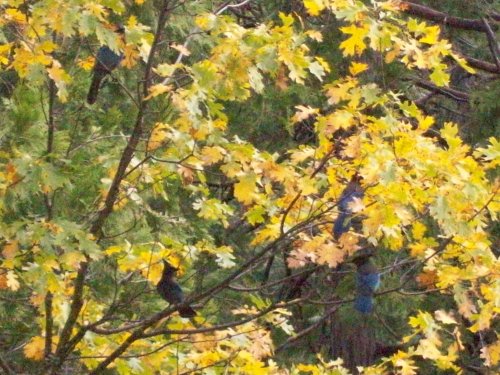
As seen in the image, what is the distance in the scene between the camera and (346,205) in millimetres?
4270

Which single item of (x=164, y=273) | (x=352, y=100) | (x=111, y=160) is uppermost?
(x=352, y=100)

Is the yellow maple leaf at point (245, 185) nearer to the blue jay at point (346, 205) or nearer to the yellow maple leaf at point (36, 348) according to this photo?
the blue jay at point (346, 205)

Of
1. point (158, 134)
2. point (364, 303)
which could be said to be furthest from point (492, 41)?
point (158, 134)

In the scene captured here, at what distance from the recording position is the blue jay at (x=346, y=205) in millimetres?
4227

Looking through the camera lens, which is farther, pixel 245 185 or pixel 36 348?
pixel 36 348

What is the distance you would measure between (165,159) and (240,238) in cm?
737

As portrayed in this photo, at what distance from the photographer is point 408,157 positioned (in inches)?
161

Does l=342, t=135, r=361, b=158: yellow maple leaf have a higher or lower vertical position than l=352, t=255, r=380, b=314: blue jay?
higher

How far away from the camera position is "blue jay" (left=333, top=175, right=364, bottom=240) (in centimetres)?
423

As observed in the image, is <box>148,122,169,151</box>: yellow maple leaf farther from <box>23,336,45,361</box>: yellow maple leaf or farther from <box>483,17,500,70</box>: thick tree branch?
<box>483,17,500,70</box>: thick tree branch

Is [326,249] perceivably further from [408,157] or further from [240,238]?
[240,238]

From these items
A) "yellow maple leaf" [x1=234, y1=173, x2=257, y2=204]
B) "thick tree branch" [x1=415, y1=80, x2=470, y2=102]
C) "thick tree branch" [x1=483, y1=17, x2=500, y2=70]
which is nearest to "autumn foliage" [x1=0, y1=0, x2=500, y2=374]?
"yellow maple leaf" [x1=234, y1=173, x2=257, y2=204]

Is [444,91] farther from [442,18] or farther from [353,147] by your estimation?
[353,147]

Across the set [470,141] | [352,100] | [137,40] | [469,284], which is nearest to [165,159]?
[137,40]
